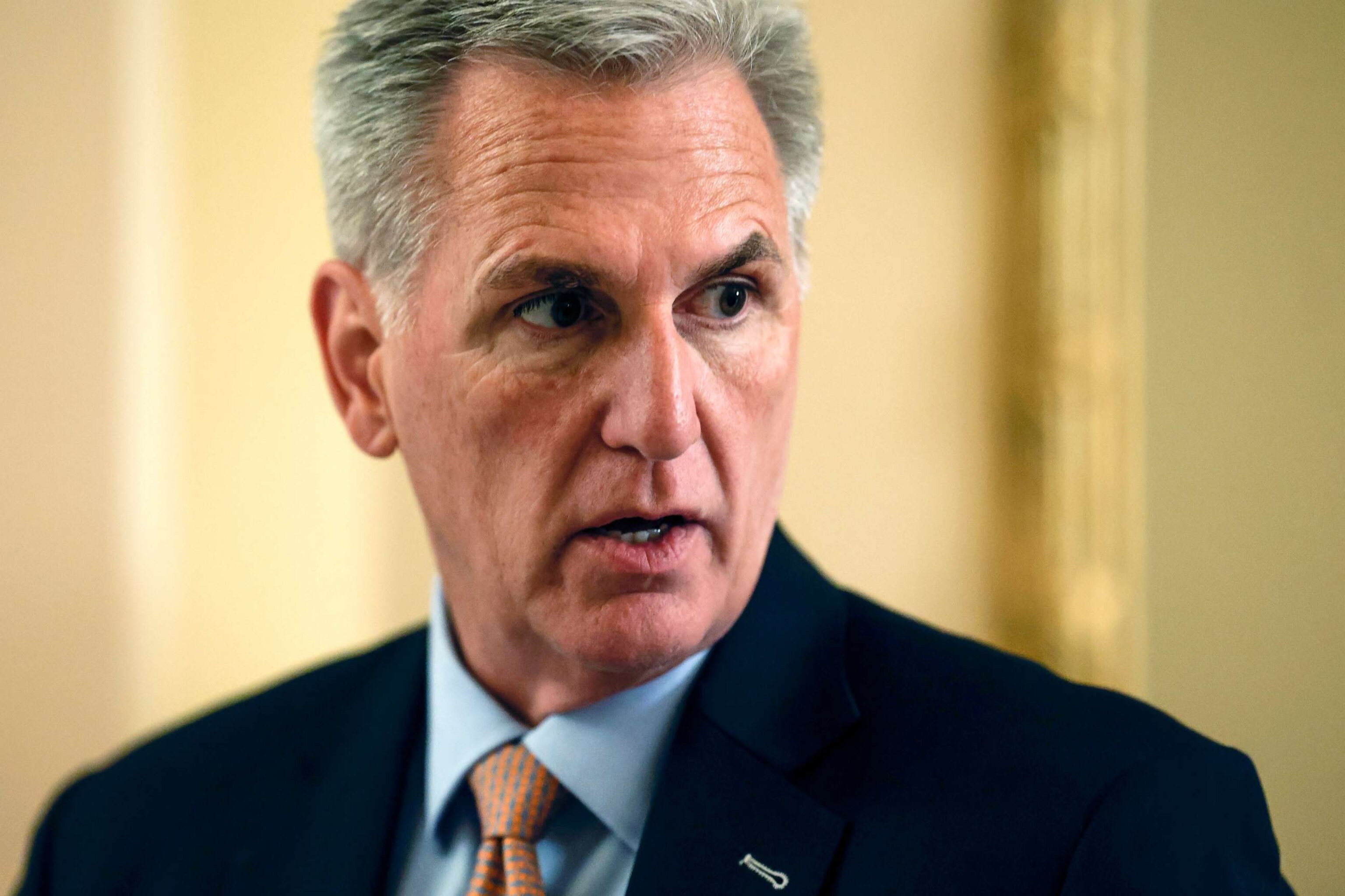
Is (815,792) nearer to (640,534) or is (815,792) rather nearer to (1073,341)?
(640,534)

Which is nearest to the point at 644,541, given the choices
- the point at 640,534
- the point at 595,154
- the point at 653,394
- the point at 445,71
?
the point at 640,534

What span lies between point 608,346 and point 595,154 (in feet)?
0.56

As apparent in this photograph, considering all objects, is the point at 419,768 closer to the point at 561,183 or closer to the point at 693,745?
the point at 693,745

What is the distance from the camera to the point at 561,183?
107 centimetres

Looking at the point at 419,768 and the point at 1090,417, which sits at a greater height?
the point at 1090,417

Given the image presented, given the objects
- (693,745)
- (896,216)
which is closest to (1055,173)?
(896,216)

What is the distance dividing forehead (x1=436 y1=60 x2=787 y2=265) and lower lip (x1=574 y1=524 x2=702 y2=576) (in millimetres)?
273

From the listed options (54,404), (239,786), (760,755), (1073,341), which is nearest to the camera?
(760,755)

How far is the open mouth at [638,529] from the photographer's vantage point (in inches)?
43.5

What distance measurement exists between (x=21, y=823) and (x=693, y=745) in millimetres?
1871

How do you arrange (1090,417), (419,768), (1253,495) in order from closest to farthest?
(419,768), (1253,495), (1090,417)

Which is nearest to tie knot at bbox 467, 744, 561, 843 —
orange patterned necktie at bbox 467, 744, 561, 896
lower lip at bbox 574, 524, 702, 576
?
orange patterned necktie at bbox 467, 744, 561, 896

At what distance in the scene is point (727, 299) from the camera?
1.14 metres

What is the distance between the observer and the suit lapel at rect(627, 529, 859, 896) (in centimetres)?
109
